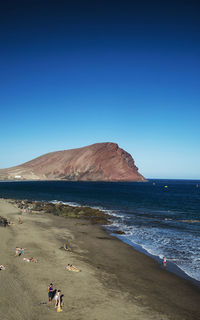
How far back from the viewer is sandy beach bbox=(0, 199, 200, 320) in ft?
35.8

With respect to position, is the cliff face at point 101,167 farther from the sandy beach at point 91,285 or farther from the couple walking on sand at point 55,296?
the couple walking on sand at point 55,296

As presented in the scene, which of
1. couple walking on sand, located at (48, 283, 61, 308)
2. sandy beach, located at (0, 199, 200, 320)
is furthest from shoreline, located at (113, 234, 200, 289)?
couple walking on sand, located at (48, 283, 61, 308)

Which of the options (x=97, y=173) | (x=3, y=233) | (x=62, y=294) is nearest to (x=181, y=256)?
(x=62, y=294)

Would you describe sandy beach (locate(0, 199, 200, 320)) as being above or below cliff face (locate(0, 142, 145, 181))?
below

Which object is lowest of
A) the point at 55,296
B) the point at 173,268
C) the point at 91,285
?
the point at 173,268

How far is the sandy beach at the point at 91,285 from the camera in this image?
1092 centimetres

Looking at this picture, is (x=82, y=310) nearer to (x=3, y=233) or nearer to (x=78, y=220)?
(x=3, y=233)

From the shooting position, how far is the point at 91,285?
44.6 feet

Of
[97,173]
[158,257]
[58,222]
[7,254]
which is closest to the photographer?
[7,254]

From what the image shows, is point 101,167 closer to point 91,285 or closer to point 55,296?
point 91,285

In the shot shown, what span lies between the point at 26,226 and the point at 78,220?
899cm

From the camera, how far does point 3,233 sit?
24344 millimetres

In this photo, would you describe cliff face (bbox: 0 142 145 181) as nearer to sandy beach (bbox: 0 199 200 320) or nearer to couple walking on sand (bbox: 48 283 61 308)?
sandy beach (bbox: 0 199 200 320)

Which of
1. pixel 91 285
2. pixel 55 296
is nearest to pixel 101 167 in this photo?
pixel 91 285
